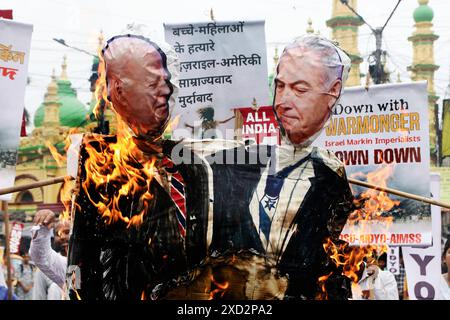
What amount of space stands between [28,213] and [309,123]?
A: 23657mm

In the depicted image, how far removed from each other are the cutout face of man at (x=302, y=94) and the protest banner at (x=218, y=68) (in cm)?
112

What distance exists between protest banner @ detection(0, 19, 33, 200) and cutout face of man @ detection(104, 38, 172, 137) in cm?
144

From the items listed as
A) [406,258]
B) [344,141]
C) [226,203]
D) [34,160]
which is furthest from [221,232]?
[34,160]

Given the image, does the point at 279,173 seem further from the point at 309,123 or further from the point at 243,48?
the point at 243,48

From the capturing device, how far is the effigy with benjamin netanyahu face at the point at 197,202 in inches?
218

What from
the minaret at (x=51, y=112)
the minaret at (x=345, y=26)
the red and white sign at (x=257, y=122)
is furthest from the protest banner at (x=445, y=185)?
the minaret at (x=345, y=26)

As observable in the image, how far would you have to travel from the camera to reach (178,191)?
18.6ft

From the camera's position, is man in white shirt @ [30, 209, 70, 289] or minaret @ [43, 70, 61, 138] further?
minaret @ [43, 70, 61, 138]

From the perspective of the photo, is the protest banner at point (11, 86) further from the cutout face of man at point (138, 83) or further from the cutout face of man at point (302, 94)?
the cutout face of man at point (302, 94)

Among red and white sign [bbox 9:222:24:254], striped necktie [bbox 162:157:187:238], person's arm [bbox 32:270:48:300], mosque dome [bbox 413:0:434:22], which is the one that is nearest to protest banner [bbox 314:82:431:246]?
striped necktie [bbox 162:157:187:238]

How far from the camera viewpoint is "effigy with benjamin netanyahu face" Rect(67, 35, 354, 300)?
5.55 m

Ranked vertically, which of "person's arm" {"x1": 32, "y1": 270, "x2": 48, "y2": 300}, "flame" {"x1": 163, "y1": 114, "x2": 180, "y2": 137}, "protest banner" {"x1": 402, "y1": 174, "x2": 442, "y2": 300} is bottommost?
"person's arm" {"x1": 32, "y1": 270, "x2": 48, "y2": 300}

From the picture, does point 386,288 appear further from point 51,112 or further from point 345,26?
point 345,26

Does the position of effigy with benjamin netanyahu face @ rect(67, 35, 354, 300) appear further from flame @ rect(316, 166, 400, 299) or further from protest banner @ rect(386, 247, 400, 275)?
protest banner @ rect(386, 247, 400, 275)
